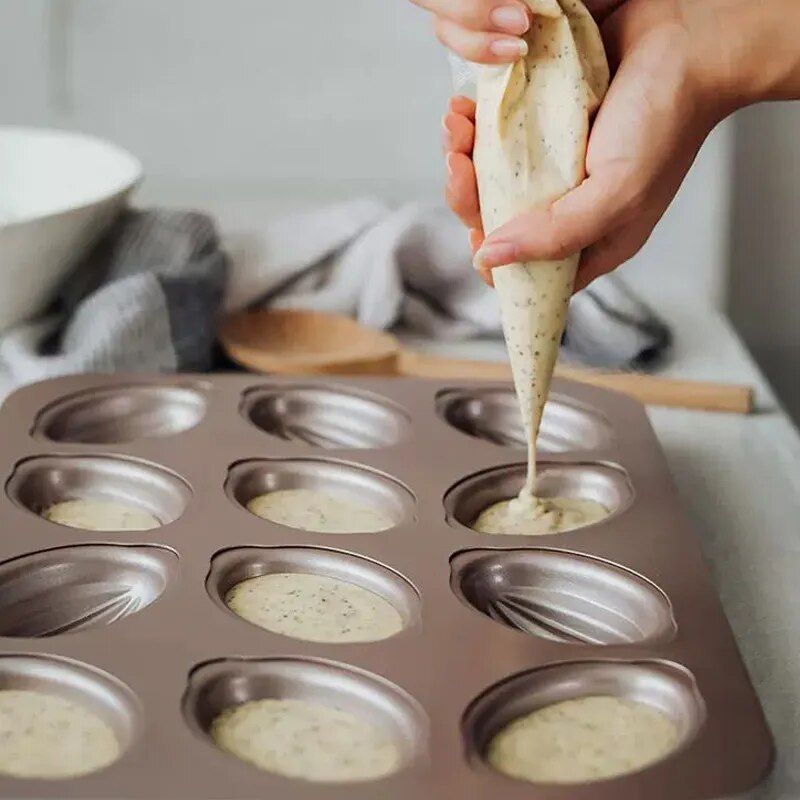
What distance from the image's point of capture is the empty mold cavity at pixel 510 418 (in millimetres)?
1335

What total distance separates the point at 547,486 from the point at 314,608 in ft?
0.99

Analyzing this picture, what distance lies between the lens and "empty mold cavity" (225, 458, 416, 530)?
1.16m

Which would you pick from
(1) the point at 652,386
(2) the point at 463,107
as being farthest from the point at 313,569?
(1) the point at 652,386

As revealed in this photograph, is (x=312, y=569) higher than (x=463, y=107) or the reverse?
the reverse

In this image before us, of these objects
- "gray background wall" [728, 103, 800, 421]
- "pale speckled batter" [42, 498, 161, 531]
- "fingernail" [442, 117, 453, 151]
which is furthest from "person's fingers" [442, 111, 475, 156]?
"gray background wall" [728, 103, 800, 421]

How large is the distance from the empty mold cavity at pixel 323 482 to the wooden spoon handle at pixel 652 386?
1.07ft

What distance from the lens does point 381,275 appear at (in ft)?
5.43

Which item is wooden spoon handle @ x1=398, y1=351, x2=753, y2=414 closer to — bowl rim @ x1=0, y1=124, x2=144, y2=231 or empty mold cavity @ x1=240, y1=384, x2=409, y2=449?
empty mold cavity @ x1=240, y1=384, x2=409, y2=449

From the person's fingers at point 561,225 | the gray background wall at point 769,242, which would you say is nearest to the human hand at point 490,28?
the person's fingers at point 561,225

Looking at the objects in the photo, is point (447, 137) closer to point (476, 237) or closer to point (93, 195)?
point (476, 237)

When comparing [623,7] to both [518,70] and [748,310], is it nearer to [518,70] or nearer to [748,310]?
[518,70]

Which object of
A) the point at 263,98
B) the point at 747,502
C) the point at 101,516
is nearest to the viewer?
the point at 101,516

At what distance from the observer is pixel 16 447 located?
1.19m

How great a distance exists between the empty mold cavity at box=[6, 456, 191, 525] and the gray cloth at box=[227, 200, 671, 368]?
0.50 meters
